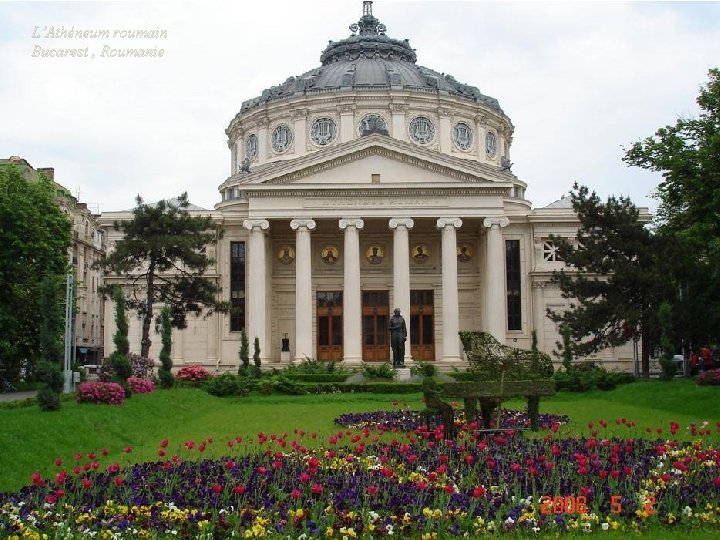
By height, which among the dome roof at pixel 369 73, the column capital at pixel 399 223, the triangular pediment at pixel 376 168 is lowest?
the column capital at pixel 399 223

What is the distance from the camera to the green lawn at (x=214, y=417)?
16.6 metres

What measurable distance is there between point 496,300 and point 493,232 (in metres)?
4.31

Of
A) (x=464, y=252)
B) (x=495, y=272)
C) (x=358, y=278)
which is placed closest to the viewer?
(x=358, y=278)

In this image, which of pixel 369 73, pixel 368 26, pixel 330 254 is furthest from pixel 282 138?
pixel 368 26

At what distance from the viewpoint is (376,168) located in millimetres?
52562

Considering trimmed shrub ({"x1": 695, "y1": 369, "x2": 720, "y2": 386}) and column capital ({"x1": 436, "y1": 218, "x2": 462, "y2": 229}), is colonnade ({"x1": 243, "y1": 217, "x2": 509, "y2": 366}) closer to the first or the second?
column capital ({"x1": 436, "y1": 218, "x2": 462, "y2": 229})

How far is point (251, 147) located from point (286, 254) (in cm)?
1486

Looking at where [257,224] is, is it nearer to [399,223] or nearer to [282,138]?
[399,223]

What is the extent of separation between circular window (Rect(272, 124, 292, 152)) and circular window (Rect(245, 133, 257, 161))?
90.2 inches

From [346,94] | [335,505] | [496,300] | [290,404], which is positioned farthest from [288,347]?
[335,505]

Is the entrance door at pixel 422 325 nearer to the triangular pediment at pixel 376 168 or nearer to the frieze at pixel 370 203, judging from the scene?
the frieze at pixel 370 203

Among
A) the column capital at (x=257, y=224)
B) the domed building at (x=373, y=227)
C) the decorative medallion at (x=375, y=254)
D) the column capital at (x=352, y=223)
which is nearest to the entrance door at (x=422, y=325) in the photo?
the domed building at (x=373, y=227)
